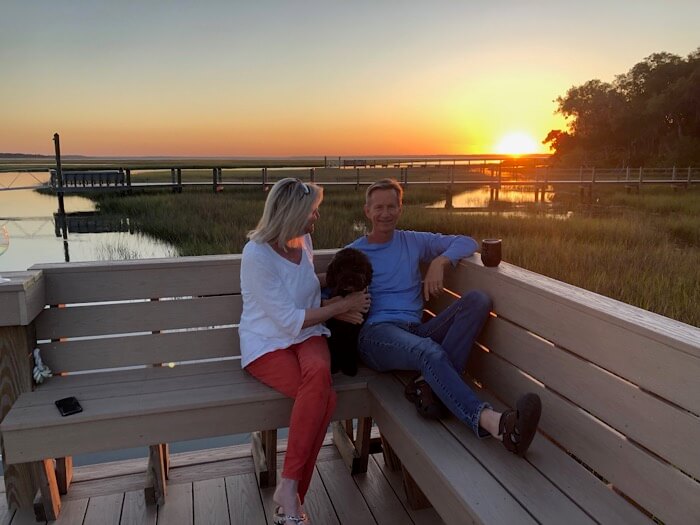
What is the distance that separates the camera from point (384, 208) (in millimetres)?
2871

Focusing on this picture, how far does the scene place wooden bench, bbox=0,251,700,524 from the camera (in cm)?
161

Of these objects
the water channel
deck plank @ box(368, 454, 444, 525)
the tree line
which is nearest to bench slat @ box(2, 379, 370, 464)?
deck plank @ box(368, 454, 444, 525)

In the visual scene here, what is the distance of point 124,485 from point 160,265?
113cm

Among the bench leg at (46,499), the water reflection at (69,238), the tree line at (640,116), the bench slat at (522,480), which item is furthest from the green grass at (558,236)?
the tree line at (640,116)

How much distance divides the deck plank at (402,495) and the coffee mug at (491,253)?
1205mm

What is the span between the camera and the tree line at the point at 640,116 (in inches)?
1665

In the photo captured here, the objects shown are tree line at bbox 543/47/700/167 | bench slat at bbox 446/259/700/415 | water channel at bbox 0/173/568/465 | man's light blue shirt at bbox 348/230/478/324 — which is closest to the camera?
bench slat at bbox 446/259/700/415

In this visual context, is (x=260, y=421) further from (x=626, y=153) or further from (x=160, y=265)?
(x=626, y=153)

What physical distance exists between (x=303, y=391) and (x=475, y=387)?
87 cm

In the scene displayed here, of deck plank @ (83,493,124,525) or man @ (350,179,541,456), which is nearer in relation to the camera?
man @ (350,179,541,456)

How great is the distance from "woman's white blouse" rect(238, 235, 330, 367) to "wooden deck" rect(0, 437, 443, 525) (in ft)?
2.33

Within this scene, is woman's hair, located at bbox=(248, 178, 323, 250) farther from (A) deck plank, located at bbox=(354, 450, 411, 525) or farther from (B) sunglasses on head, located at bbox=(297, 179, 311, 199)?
(A) deck plank, located at bbox=(354, 450, 411, 525)

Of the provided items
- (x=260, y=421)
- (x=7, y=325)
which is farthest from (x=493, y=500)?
(x=7, y=325)

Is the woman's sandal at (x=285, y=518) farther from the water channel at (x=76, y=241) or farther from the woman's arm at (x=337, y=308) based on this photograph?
the water channel at (x=76, y=241)
